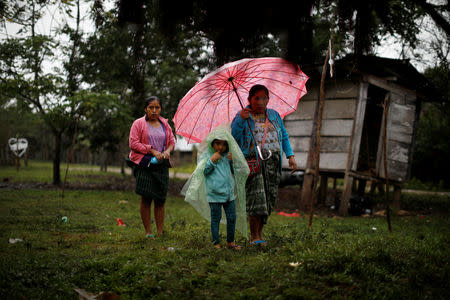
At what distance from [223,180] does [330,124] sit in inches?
262

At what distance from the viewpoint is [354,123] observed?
9586 mm

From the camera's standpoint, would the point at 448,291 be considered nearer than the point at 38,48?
Yes

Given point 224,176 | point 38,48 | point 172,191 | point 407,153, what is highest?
point 38,48

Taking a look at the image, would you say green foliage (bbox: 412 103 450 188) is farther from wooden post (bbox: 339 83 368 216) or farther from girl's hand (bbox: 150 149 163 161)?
girl's hand (bbox: 150 149 163 161)

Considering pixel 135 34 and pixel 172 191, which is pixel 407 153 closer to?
pixel 172 191

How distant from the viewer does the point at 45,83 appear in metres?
11.0

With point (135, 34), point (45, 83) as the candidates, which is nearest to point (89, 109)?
point (45, 83)

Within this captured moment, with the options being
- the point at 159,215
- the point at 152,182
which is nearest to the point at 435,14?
the point at 152,182

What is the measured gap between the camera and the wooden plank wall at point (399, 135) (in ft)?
33.9

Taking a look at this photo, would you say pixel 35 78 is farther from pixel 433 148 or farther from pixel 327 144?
pixel 433 148

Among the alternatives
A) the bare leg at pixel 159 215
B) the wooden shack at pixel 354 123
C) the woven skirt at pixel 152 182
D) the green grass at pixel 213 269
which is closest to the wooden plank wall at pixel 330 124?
the wooden shack at pixel 354 123

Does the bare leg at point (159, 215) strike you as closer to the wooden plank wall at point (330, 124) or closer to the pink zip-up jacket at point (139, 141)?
the pink zip-up jacket at point (139, 141)

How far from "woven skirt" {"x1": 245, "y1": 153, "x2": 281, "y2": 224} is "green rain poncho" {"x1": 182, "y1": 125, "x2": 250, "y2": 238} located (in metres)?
0.14

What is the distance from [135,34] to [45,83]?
1023cm
